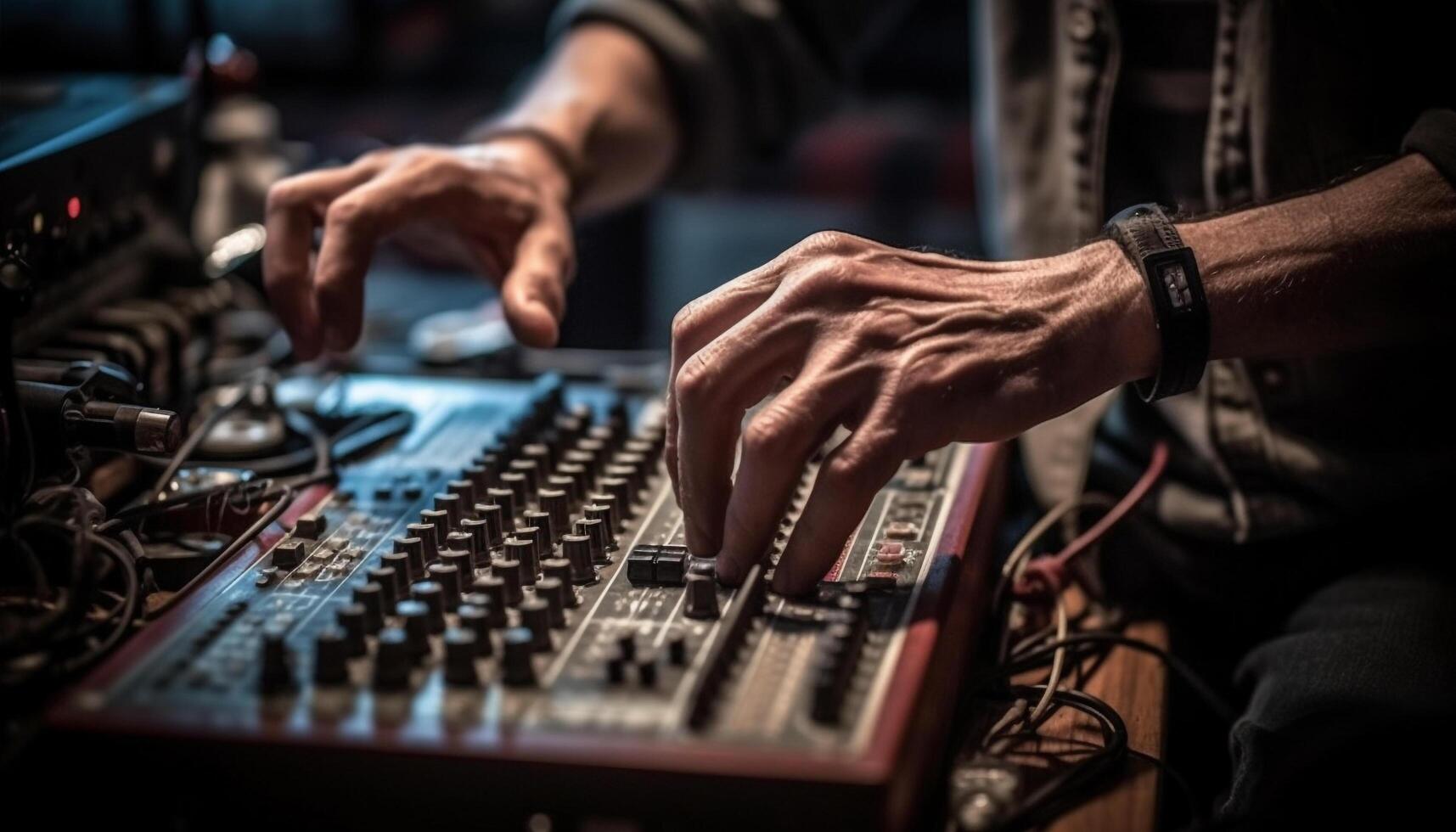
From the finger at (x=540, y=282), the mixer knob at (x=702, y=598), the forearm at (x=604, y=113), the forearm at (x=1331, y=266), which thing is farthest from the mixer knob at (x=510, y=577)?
the forearm at (x=604, y=113)

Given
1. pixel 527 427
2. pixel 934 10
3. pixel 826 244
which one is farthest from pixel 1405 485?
pixel 934 10

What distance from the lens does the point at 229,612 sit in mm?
844

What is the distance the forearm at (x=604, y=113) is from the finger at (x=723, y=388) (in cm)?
60

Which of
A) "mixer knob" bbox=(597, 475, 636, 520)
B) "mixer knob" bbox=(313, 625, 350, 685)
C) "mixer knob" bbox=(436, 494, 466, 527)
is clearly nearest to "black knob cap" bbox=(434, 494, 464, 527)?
"mixer knob" bbox=(436, 494, 466, 527)

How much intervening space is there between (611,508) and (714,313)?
0.53ft

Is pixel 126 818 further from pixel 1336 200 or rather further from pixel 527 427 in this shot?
pixel 1336 200

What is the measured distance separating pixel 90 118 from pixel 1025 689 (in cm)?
88

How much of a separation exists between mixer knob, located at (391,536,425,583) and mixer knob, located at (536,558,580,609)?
3.1 inches

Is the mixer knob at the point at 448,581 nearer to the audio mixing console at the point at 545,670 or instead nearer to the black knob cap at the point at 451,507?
the audio mixing console at the point at 545,670

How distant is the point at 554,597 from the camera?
83 centimetres

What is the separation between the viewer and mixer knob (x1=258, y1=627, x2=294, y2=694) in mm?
744

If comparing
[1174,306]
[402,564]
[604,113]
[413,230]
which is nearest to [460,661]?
[402,564]

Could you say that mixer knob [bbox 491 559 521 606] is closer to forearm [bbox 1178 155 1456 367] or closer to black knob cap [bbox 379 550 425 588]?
black knob cap [bbox 379 550 425 588]

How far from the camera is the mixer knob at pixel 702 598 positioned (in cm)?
83
